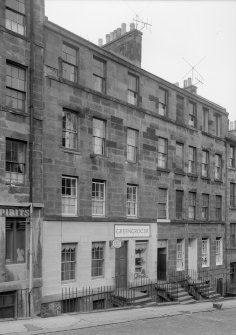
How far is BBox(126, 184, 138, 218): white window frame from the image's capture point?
23728 millimetres

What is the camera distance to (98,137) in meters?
22.1

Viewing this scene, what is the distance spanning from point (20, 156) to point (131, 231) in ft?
26.9

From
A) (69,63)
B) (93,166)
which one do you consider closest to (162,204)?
(93,166)

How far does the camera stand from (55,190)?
64.1 feet

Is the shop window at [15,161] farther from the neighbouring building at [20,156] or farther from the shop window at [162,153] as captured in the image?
the shop window at [162,153]

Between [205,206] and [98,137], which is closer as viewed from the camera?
[98,137]

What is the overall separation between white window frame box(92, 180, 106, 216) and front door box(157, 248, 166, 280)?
5.81 metres

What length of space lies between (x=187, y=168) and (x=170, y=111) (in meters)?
4.02

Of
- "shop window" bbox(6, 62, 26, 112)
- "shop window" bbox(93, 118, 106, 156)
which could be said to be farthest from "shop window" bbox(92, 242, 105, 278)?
"shop window" bbox(6, 62, 26, 112)

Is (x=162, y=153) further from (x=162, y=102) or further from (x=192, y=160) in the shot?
(x=192, y=160)

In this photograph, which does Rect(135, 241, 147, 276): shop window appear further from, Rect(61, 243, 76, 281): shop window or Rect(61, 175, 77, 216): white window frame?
Rect(61, 175, 77, 216): white window frame

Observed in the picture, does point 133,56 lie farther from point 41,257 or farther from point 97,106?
point 41,257

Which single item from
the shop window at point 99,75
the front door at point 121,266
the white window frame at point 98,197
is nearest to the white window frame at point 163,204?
the front door at point 121,266

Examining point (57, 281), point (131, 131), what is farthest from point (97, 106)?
point (57, 281)
